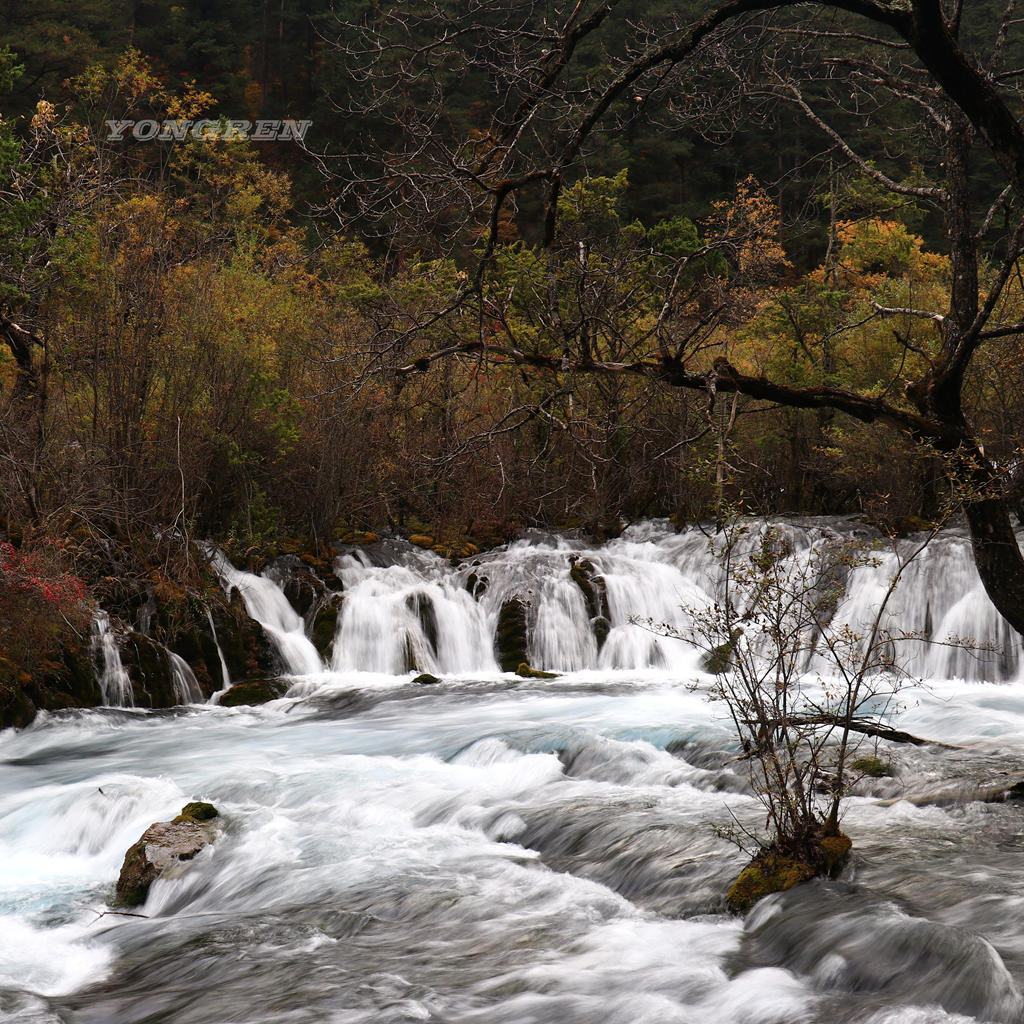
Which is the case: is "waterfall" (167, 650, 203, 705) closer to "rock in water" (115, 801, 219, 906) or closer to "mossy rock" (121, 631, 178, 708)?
"mossy rock" (121, 631, 178, 708)

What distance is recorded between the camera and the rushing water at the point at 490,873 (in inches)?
198

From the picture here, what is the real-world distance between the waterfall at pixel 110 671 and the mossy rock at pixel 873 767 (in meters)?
8.90

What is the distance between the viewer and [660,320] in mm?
6184

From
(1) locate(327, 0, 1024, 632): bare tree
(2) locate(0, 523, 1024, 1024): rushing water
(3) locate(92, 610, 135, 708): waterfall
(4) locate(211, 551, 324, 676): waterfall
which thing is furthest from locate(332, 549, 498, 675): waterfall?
(1) locate(327, 0, 1024, 632): bare tree

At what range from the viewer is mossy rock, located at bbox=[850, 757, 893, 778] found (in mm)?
8125

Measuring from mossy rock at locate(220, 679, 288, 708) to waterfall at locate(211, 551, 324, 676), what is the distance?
741mm

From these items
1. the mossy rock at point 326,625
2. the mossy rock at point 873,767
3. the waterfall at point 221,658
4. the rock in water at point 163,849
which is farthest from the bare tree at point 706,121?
the mossy rock at point 326,625

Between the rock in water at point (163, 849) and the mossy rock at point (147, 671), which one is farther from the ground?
the mossy rock at point (147, 671)

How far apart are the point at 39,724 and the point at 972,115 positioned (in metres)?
11.0

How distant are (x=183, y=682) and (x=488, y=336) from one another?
7804 mm

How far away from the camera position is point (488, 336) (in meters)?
7.88

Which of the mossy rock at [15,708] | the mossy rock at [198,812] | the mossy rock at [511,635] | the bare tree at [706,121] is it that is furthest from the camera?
the mossy rock at [511,635]

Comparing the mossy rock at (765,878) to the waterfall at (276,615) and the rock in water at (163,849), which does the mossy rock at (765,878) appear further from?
the waterfall at (276,615)

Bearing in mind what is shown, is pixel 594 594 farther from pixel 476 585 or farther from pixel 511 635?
pixel 476 585
